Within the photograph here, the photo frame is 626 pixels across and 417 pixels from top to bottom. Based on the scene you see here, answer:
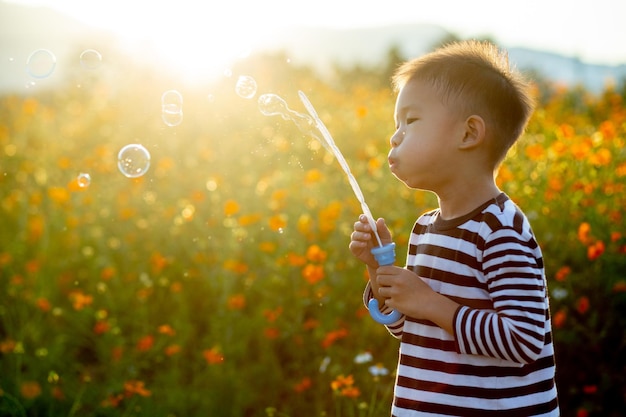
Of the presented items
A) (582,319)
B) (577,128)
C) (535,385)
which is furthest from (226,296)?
(577,128)

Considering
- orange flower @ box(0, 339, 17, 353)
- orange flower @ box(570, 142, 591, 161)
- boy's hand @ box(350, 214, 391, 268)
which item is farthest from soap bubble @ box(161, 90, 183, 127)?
→ orange flower @ box(570, 142, 591, 161)

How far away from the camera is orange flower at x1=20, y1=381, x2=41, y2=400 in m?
3.22

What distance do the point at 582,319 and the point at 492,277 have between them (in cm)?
186

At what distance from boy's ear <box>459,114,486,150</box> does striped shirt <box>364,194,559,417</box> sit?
135 mm

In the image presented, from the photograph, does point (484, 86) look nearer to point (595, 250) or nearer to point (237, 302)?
point (595, 250)

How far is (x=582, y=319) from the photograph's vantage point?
3.27 m

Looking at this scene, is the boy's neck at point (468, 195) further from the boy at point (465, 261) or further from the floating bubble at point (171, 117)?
the floating bubble at point (171, 117)

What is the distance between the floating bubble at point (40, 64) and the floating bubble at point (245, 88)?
100cm

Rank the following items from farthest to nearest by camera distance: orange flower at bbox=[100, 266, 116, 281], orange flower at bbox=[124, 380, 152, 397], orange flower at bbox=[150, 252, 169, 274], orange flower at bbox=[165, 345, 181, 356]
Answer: orange flower at bbox=[100, 266, 116, 281] < orange flower at bbox=[150, 252, 169, 274] < orange flower at bbox=[165, 345, 181, 356] < orange flower at bbox=[124, 380, 152, 397]

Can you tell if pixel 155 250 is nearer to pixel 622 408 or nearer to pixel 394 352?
pixel 394 352

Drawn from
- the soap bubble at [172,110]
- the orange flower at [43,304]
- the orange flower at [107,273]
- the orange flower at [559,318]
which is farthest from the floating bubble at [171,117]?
the orange flower at [559,318]

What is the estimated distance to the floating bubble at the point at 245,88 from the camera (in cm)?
298

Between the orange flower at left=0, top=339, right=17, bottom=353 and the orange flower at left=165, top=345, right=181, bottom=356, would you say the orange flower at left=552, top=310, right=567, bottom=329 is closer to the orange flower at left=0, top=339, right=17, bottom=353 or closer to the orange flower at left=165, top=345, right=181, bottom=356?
the orange flower at left=165, top=345, right=181, bottom=356

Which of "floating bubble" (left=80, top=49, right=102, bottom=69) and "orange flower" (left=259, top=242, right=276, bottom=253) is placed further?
"orange flower" (left=259, top=242, right=276, bottom=253)
